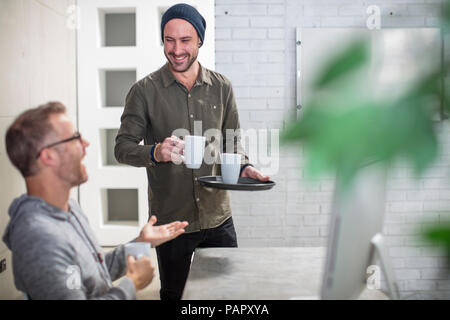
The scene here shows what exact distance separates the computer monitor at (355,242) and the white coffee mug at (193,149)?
942 mm

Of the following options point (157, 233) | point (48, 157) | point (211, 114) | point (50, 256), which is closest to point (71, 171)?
point (48, 157)

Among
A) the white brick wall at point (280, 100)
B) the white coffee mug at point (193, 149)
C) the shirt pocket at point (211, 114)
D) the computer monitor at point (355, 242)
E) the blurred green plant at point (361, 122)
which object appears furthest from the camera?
the white brick wall at point (280, 100)

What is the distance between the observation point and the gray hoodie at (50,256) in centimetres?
84

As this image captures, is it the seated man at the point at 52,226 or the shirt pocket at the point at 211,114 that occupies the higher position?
the shirt pocket at the point at 211,114

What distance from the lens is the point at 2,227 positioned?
2.10 meters

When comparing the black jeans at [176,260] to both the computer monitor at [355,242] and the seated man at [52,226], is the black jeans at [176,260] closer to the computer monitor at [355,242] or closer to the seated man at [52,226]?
the seated man at [52,226]

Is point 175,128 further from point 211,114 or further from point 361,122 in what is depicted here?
point 361,122

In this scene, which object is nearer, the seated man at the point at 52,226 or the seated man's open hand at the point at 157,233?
the seated man at the point at 52,226

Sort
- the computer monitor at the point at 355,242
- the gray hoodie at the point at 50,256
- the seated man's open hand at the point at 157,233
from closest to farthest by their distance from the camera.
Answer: the computer monitor at the point at 355,242 → the gray hoodie at the point at 50,256 → the seated man's open hand at the point at 157,233

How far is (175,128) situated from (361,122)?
1656 mm

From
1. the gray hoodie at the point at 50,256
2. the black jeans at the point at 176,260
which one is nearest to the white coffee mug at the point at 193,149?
the black jeans at the point at 176,260

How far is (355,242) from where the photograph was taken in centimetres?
71

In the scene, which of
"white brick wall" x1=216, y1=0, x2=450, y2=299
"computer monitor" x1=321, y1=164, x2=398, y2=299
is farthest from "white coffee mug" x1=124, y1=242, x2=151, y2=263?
"white brick wall" x1=216, y1=0, x2=450, y2=299
